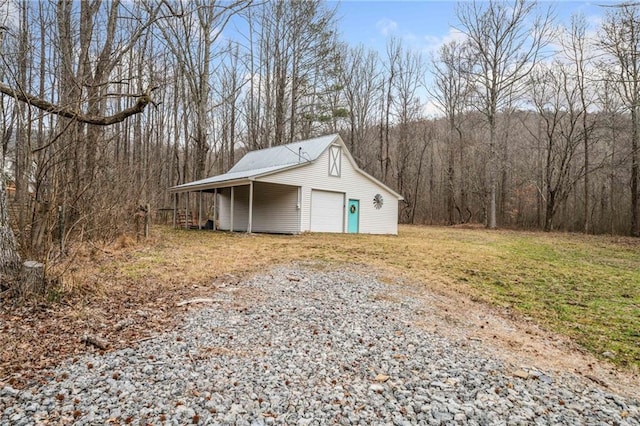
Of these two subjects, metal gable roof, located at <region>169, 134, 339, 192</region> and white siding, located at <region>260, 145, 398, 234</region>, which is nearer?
white siding, located at <region>260, 145, 398, 234</region>

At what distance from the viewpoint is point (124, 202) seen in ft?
28.6

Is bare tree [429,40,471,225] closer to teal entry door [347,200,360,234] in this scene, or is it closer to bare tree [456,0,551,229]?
bare tree [456,0,551,229]

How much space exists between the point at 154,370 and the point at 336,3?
2355cm

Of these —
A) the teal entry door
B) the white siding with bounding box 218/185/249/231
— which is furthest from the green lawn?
the white siding with bounding box 218/185/249/231

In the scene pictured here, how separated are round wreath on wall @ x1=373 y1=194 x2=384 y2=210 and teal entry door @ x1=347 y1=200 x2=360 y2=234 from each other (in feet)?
3.14

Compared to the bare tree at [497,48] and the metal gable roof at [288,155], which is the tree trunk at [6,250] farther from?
the bare tree at [497,48]

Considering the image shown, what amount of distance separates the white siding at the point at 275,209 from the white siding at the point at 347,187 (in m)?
0.44

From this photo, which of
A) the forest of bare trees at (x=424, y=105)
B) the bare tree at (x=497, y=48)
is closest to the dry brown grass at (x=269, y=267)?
the forest of bare trees at (x=424, y=105)

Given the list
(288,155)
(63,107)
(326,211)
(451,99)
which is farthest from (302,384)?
(451,99)

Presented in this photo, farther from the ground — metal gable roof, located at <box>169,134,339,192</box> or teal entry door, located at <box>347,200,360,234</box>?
metal gable roof, located at <box>169,134,339,192</box>

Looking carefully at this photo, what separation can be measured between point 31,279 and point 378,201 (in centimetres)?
1419

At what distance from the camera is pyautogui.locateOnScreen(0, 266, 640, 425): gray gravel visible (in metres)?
2.18

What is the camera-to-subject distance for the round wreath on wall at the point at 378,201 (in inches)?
656

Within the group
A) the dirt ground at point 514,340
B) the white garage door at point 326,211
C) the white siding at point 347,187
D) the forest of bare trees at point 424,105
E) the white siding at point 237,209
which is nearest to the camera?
the dirt ground at point 514,340
